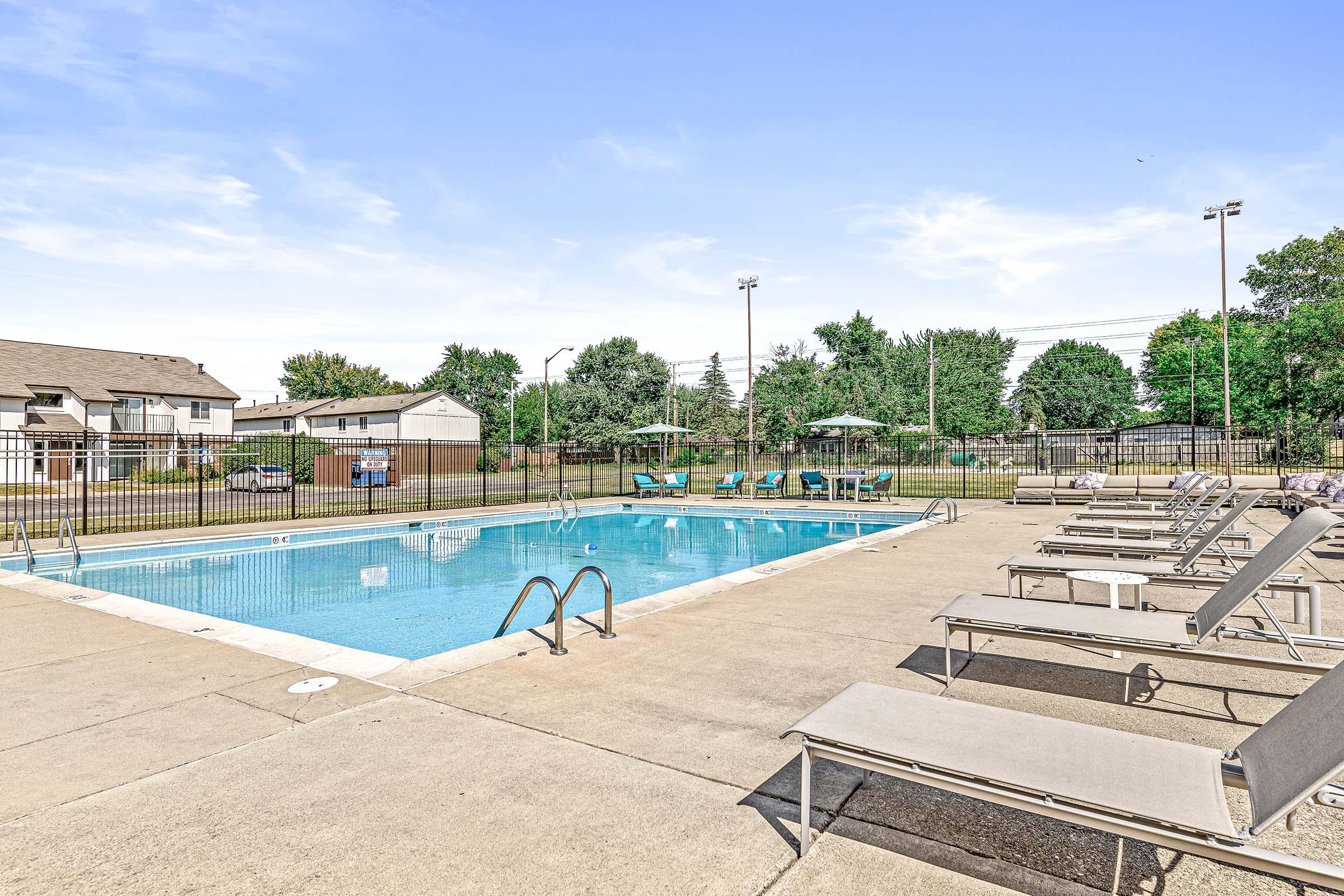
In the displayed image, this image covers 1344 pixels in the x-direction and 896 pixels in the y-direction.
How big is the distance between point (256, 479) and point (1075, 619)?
99.4 ft

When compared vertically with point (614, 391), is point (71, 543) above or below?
below

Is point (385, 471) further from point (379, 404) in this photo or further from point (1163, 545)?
point (379, 404)

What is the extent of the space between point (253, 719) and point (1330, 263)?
70.6 m

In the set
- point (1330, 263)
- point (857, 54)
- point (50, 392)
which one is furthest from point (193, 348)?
point (1330, 263)

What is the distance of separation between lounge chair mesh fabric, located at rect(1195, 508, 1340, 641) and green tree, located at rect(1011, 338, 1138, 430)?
76.3 metres

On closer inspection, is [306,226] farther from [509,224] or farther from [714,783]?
[714,783]

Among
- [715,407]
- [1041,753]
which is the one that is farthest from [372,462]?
[715,407]

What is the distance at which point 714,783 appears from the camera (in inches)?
125

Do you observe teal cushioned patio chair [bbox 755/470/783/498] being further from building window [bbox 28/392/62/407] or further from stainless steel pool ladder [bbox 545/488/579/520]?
building window [bbox 28/392/62/407]

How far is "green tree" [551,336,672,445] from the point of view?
58.8m

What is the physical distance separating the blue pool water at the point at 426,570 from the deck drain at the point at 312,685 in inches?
92.6

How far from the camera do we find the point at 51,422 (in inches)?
1362

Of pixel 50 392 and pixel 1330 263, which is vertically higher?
pixel 1330 263

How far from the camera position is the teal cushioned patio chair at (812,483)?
71.1 ft
